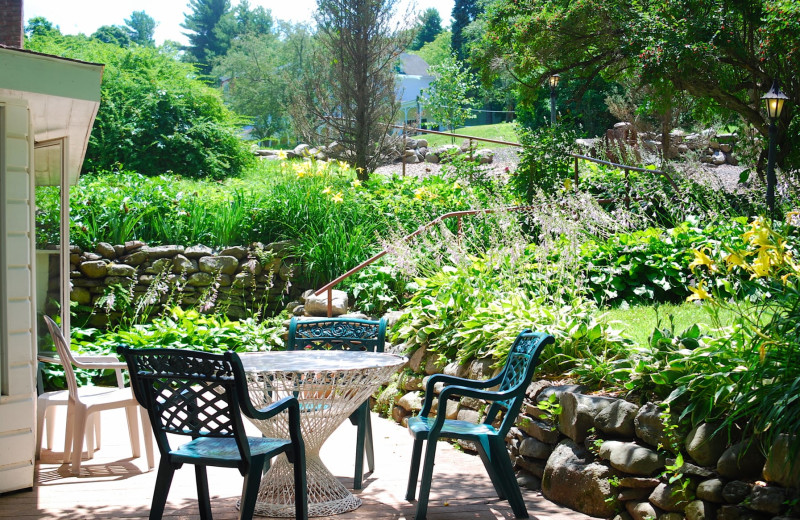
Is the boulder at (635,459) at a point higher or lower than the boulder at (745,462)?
lower

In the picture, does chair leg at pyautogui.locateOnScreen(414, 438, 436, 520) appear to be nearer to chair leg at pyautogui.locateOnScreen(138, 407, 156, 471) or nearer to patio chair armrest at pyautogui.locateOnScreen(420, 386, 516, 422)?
patio chair armrest at pyautogui.locateOnScreen(420, 386, 516, 422)

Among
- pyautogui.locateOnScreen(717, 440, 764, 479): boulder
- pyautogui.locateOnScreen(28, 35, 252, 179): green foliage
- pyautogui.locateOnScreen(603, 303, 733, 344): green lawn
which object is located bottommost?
pyautogui.locateOnScreen(717, 440, 764, 479): boulder

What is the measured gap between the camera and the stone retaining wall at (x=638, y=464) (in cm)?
288

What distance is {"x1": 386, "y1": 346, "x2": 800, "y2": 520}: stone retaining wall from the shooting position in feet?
9.46

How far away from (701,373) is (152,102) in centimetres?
1349

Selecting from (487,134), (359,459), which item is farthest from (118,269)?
(487,134)

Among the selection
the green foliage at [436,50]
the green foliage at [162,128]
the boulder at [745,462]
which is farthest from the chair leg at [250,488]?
the green foliage at [436,50]

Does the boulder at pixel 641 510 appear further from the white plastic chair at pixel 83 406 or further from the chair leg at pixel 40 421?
the chair leg at pixel 40 421

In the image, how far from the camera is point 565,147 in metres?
9.91

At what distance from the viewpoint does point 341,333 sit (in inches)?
186

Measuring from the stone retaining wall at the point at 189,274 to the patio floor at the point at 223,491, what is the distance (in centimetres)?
360

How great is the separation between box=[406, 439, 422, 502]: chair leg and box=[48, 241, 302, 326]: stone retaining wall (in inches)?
186

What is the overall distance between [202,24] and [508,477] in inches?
2325

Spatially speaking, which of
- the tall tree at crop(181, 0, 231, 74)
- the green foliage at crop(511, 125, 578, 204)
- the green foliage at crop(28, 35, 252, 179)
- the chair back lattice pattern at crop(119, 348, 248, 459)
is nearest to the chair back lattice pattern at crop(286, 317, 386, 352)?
the chair back lattice pattern at crop(119, 348, 248, 459)
